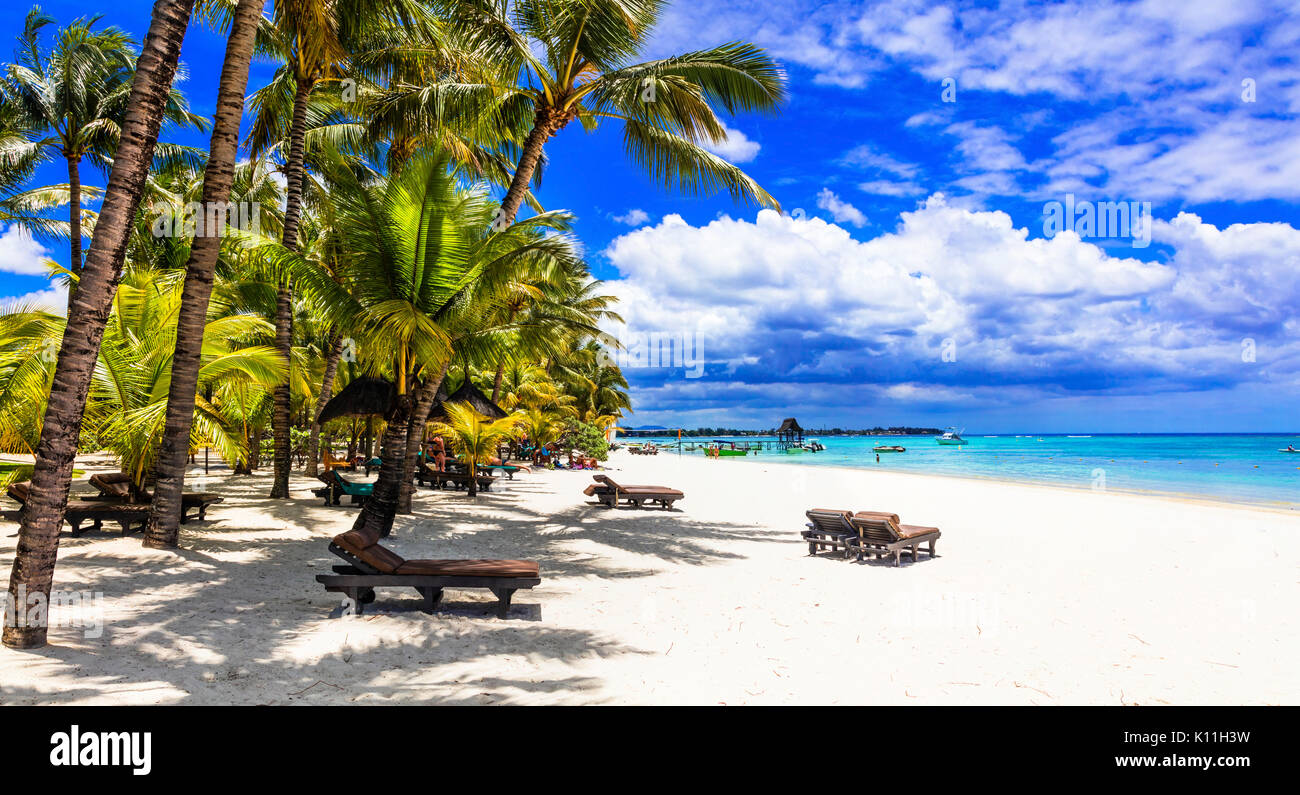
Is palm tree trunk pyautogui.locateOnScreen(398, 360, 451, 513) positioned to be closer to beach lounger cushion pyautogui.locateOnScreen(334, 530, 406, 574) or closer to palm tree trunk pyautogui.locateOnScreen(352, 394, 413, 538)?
palm tree trunk pyautogui.locateOnScreen(352, 394, 413, 538)

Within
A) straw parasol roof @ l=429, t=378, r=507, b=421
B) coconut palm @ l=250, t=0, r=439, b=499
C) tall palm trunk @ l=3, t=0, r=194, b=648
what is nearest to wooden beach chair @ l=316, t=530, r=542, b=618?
tall palm trunk @ l=3, t=0, r=194, b=648

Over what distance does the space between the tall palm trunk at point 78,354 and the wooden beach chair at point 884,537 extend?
27.7ft

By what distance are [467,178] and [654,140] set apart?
15.2 feet

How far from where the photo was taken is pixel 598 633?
17.8ft

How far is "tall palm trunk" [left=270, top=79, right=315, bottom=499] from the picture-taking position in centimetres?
1228

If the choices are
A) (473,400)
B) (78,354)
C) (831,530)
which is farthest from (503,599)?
(473,400)

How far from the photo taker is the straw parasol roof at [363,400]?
1080cm

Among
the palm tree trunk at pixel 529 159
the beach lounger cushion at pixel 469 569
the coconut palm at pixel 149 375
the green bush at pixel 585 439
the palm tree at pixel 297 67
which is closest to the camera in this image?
the beach lounger cushion at pixel 469 569

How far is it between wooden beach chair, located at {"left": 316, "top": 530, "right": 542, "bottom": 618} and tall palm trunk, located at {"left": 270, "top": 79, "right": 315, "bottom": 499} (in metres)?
7.65

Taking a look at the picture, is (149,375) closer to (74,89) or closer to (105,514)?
Result: (105,514)

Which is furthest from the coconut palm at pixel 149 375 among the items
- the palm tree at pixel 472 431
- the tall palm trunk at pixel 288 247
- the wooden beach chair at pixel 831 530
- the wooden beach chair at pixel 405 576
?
the wooden beach chair at pixel 831 530

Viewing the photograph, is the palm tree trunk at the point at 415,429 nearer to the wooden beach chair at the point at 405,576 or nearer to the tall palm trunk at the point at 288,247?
the tall palm trunk at the point at 288,247

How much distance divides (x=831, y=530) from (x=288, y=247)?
422 inches
